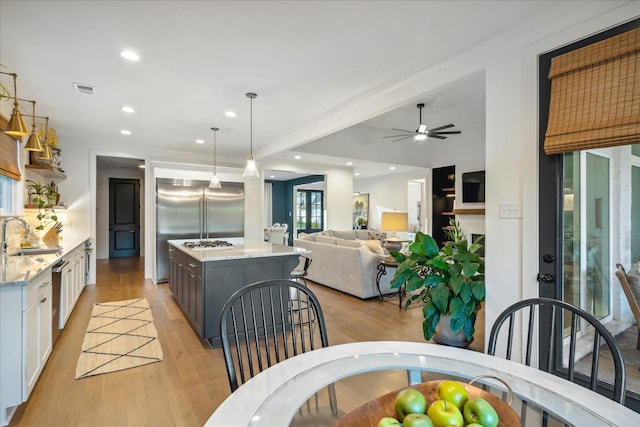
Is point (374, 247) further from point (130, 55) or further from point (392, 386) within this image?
point (130, 55)

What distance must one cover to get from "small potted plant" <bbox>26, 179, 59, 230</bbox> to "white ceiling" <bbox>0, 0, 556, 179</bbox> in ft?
3.20

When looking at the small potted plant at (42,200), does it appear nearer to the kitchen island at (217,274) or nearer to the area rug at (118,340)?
the area rug at (118,340)

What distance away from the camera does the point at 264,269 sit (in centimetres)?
337

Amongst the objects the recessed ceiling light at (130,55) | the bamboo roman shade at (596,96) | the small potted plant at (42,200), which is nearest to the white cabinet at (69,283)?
the small potted plant at (42,200)

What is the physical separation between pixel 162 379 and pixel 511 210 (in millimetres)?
2898

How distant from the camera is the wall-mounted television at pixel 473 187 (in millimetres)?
6352

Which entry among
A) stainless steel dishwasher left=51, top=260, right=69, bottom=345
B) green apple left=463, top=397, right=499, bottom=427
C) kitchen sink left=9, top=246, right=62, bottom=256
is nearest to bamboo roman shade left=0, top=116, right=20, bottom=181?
kitchen sink left=9, top=246, right=62, bottom=256

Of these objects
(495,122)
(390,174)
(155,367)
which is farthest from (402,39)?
(390,174)

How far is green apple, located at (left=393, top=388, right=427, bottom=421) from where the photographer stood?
2.51 ft

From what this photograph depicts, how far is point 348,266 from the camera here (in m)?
4.79

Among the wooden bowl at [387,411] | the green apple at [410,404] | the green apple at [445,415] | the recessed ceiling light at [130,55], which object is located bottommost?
the wooden bowl at [387,411]

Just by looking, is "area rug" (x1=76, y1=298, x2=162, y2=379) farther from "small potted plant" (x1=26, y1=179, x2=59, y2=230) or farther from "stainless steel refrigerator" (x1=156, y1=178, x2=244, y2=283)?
"stainless steel refrigerator" (x1=156, y1=178, x2=244, y2=283)

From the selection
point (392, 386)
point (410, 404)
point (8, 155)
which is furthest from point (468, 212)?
point (8, 155)

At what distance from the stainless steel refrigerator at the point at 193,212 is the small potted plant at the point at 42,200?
1.52m
